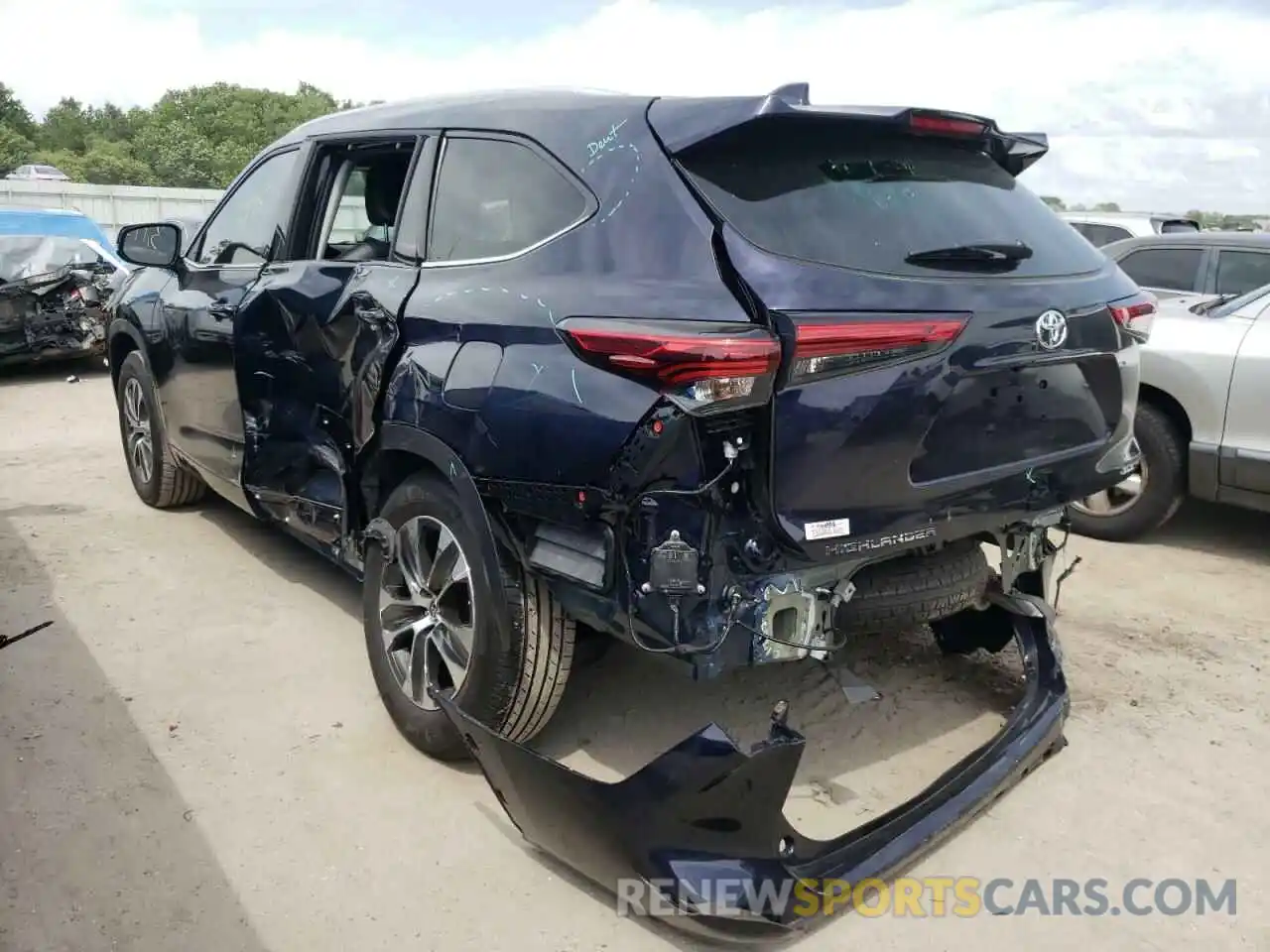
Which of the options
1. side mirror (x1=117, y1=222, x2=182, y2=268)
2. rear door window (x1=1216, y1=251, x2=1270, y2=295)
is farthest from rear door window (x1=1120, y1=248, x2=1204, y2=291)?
side mirror (x1=117, y1=222, x2=182, y2=268)

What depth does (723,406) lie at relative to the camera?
2.37 m

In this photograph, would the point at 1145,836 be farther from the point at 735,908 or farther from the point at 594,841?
the point at 594,841

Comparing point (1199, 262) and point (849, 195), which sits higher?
point (849, 195)

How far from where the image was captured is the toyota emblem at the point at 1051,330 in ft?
9.21

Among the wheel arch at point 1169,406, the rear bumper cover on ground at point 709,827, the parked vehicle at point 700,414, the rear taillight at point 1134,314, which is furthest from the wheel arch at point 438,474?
the wheel arch at point 1169,406

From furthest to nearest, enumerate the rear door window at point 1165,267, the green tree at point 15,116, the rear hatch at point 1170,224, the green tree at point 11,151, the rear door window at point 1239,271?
the green tree at point 15,116 → the green tree at point 11,151 → the rear hatch at point 1170,224 → the rear door window at point 1165,267 → the rear door window at point 1239,271

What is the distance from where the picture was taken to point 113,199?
26094mm

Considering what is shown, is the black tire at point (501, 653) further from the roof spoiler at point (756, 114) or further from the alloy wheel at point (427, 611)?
the roof spoiler at point (756, 114)

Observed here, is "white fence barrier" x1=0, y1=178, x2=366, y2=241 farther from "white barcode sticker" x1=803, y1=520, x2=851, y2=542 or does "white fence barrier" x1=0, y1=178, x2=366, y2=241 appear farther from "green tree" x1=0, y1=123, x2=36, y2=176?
"green tree" x1=0, y1=123, x2=36, y2=176

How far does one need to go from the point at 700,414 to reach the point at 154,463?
4252mm

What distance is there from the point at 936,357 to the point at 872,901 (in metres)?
1.39

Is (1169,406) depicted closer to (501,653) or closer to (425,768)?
(501,653)

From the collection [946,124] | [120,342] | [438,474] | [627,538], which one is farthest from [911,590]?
[120,342]

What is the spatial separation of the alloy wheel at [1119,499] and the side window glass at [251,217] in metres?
4.12
